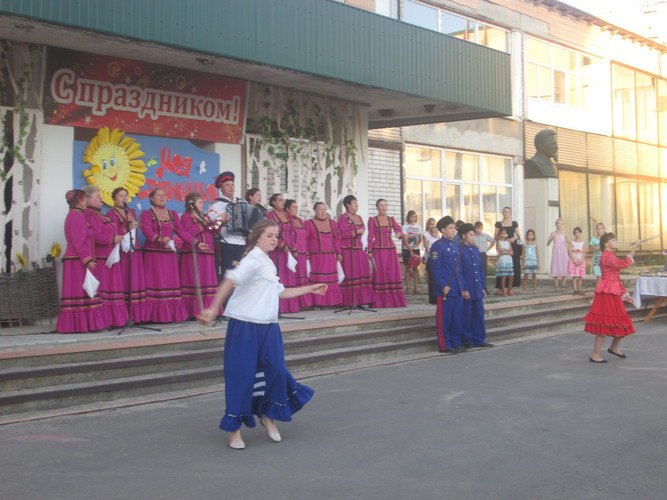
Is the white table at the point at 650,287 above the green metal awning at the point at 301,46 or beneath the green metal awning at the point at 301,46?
beneath

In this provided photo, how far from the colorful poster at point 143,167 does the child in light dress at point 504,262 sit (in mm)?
6692

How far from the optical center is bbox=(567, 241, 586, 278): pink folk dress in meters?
15.7

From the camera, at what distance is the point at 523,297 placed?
48.6 ft

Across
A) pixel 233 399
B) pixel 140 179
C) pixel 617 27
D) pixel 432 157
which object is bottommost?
pixel 233 399

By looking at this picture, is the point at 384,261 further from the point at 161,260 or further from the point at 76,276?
the point at 76,276

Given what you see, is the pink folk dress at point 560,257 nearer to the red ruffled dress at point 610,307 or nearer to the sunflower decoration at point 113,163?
the red ruffled dress at point 610,307

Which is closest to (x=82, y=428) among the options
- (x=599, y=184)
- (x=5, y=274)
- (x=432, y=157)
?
(x=5, y=274)

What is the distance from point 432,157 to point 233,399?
15.0 meters

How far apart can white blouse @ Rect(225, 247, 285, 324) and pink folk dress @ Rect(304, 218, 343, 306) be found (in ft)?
19.5

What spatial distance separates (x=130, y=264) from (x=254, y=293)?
416 centimetres

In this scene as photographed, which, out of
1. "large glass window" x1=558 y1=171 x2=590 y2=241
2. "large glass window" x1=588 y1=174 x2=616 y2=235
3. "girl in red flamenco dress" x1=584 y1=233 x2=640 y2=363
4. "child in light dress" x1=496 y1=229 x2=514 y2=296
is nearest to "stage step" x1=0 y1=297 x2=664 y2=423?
"girl in red flamenco dress" x1=584 y1=233 x2=640 y2=363

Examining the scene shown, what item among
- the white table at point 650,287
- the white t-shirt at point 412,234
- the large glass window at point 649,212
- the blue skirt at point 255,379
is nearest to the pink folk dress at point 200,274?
the blue skirt at point 255,379

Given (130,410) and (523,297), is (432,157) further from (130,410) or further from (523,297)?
(130,410)

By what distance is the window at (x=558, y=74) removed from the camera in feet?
76.4
